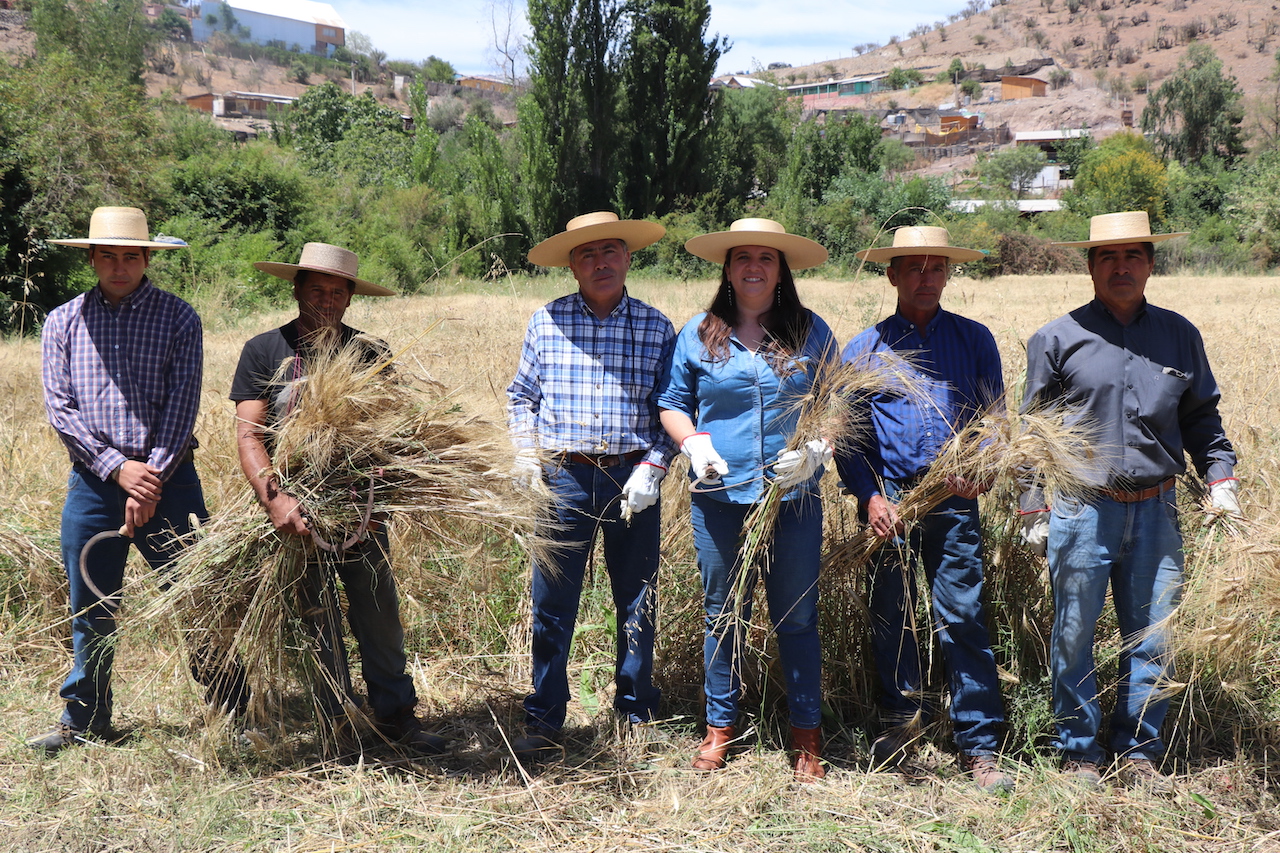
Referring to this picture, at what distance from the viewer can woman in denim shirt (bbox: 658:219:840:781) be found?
113 inches

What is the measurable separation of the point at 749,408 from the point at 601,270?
2.38 ft

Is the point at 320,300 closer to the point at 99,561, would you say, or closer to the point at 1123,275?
the point at 99,561

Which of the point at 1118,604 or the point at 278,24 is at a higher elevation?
the point at 278,24

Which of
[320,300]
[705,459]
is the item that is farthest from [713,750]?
[320,300]

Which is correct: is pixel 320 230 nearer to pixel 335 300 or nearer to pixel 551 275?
pixel 551 275

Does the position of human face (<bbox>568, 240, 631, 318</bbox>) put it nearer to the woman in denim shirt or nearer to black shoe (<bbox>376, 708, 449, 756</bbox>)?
the woman in denim shirt

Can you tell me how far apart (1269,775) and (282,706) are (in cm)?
325

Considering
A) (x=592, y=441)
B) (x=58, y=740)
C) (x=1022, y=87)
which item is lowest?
(x=58, y=740)

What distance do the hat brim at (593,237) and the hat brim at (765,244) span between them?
0.17 m

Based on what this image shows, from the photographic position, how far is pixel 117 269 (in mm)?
3084

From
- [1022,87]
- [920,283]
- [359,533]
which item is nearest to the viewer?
[359,533]

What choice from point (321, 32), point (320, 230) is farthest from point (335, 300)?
point (321, 32)

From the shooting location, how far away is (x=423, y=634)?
3.87m

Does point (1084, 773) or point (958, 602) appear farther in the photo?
point (958, 602)
